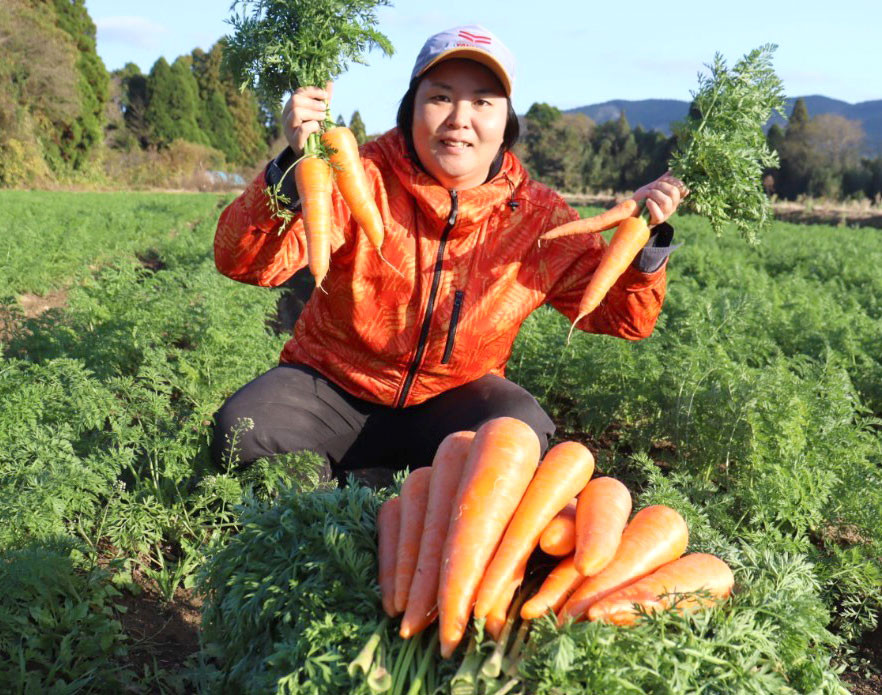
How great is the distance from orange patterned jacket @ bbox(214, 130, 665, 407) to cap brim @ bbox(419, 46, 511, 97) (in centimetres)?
41

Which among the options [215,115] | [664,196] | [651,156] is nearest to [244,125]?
[215,115]

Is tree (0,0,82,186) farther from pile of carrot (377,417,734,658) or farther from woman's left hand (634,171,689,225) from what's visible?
pile of carrot (377,417,734,658)

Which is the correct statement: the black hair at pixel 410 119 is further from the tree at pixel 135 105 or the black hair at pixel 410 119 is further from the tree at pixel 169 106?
the tree at pixel 135 105

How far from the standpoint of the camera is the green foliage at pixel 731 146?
2838 millimetres

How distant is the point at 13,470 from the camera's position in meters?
2.88

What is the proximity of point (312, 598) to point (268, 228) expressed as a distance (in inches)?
68.8

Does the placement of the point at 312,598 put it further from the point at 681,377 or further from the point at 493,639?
the point at 681,377

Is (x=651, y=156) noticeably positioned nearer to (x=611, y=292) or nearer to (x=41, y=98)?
(x=41, y=98)

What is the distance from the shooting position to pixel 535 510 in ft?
6.48

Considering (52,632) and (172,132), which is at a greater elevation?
(172,132)

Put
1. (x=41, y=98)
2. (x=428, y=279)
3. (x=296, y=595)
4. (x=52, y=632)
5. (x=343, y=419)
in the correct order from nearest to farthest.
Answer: (x=296, y=595), (x=52, y=632), (x=428, y=279), (x=343, y=419), (x=41, y=98)

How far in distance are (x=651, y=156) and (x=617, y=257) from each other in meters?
50.3

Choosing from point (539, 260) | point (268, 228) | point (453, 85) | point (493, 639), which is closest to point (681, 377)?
point (539, 260)

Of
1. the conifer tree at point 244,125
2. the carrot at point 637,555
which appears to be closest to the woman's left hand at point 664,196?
the carrot at point 637,555
